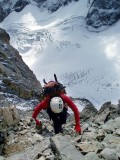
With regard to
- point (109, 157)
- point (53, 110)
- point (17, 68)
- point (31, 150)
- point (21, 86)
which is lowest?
point (109, 157)

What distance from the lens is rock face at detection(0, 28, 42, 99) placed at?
31.0 meters

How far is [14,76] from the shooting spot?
33.4m

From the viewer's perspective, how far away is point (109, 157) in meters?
8.26

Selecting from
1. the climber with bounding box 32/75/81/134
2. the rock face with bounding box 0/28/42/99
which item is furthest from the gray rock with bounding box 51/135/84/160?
the rock face with bounding box 0/28/42/99

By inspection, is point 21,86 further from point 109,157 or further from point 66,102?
Result: point 109,157

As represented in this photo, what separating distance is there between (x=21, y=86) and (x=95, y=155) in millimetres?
23928

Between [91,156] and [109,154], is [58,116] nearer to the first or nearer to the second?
[91,156]

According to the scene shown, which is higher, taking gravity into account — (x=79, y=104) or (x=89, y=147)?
(x=79, y=104)

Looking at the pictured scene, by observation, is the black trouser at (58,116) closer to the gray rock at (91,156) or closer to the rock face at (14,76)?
the gray rock at (91,156)

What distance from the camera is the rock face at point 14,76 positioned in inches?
1219

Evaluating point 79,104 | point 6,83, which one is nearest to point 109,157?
point 6,83

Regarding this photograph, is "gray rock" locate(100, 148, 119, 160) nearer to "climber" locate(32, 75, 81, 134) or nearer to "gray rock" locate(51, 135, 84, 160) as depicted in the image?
"gray rock" locate(51, 135, 84, 160)

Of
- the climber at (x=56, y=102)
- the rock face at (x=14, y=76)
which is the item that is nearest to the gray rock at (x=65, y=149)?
the climber at (x=56, y=102)

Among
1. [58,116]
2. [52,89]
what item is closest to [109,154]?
[52,89]
